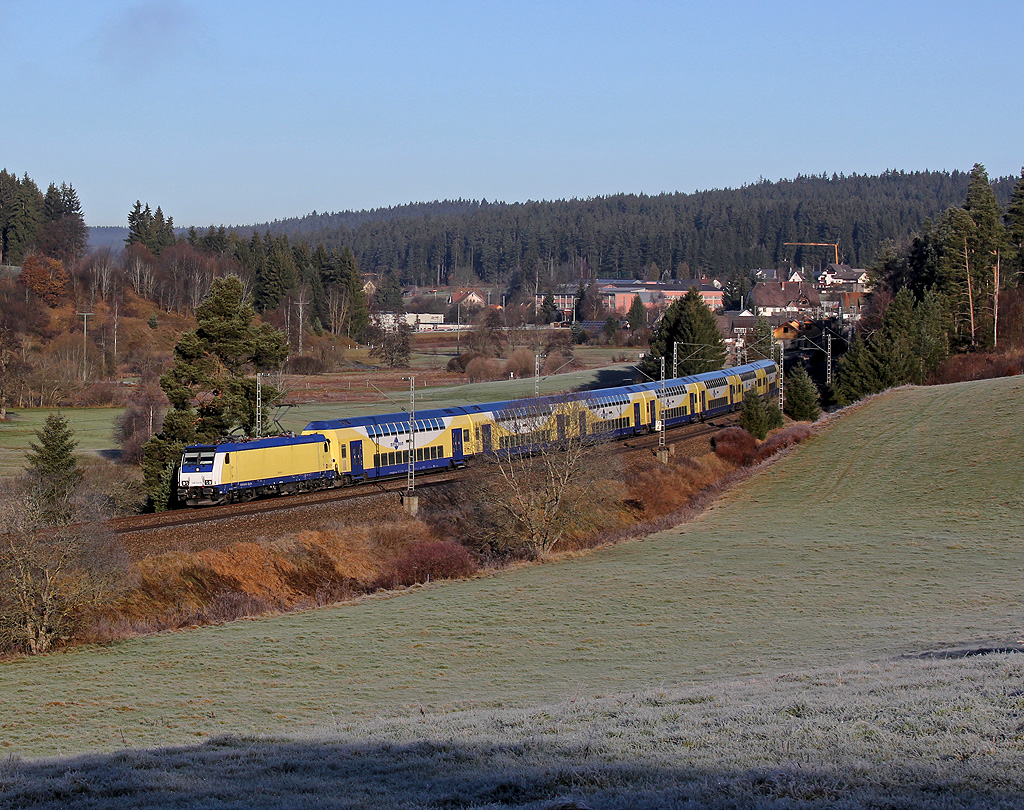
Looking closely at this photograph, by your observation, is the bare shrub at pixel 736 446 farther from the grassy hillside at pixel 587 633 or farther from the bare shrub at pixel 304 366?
the bare shrub at pixel 304 366

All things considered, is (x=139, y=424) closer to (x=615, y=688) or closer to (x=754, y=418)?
(x=754, y=418)

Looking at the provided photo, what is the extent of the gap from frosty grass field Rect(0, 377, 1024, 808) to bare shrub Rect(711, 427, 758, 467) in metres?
16.6

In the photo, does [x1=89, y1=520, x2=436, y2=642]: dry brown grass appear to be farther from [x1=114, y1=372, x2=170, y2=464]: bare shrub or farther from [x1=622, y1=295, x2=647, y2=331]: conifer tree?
[x1=622, y1=295, x2=647, y2=331]: conifer tree

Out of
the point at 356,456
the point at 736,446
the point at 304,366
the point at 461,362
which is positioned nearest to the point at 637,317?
the point at 461,362

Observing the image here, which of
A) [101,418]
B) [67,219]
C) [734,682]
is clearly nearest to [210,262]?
[67,219]

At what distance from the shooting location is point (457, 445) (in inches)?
2096

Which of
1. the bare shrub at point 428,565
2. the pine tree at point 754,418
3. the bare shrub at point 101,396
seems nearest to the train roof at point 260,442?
the bare shrub at point 428,565

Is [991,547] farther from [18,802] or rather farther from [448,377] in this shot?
[448,377]

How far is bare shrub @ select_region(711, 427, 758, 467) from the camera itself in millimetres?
66250

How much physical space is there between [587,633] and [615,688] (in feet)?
24.7

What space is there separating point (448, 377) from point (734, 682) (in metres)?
113

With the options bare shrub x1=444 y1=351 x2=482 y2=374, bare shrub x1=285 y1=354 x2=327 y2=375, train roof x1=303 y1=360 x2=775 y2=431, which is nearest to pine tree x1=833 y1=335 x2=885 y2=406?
train roof x1=303 y1=360 x2=775 y2=431

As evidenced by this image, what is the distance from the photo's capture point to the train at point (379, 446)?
43.5 meters

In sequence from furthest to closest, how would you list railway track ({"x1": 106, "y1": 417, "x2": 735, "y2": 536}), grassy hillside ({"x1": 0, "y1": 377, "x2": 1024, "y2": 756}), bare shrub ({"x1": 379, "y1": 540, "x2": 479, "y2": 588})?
bare shrub ({"x1": 379, "y1": 540, "x2": 479, "y2": 588}) → railway track ({"x1": 106, "y1": 417, "x2": 735, "y2": 536}) → grassy hillside ({"x1": 0, "y1": 377, "x2": 1024, "y2": 756})
